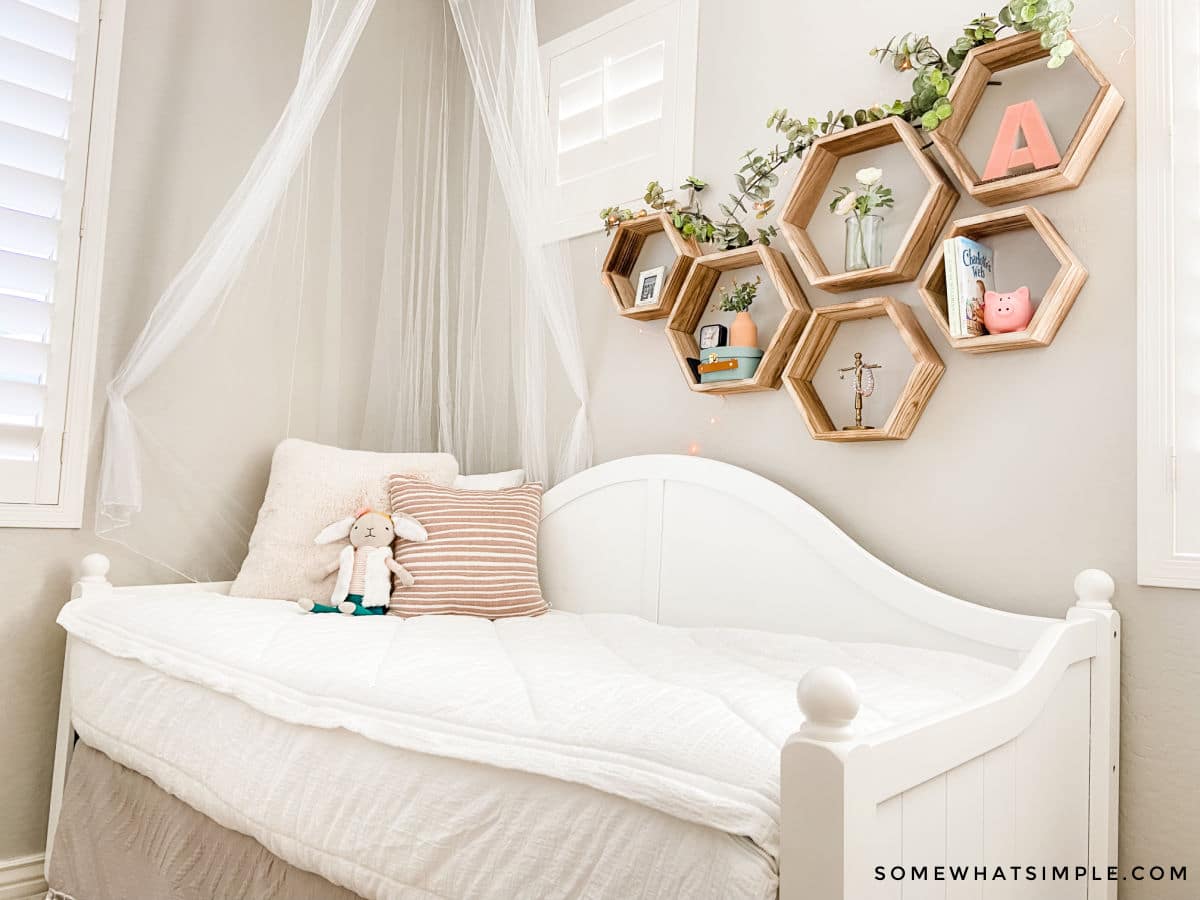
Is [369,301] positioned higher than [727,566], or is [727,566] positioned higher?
[369,301]

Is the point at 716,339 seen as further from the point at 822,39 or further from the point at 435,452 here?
the point at 435,452

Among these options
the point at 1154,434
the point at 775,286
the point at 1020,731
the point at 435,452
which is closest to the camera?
the point at 1020,731

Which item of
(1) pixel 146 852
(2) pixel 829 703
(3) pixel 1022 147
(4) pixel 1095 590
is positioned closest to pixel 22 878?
(1) pixel 146 852

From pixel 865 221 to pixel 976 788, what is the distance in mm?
1214

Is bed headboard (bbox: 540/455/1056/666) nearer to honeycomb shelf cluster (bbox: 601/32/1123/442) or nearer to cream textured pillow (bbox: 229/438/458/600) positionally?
honeycomb shelf cluster (bbox: 601/32/1123/442)

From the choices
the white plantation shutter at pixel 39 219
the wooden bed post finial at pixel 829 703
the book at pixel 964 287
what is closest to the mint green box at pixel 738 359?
the book at pixel 964 287

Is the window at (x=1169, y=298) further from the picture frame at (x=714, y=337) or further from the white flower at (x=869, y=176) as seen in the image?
the picture frame at (x=714, y=337)

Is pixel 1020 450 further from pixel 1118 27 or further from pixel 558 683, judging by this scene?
pixel 558 683

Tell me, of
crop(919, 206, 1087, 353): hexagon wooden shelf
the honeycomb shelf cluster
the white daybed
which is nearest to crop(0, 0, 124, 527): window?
the white daybed

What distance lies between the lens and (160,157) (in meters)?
2.37

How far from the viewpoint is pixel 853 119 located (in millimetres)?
1945

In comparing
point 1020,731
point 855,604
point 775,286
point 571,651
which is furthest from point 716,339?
point 1020,731

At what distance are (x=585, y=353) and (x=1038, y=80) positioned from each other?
128 cm

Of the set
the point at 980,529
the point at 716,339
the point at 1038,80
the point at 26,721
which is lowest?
the point at 26,721
